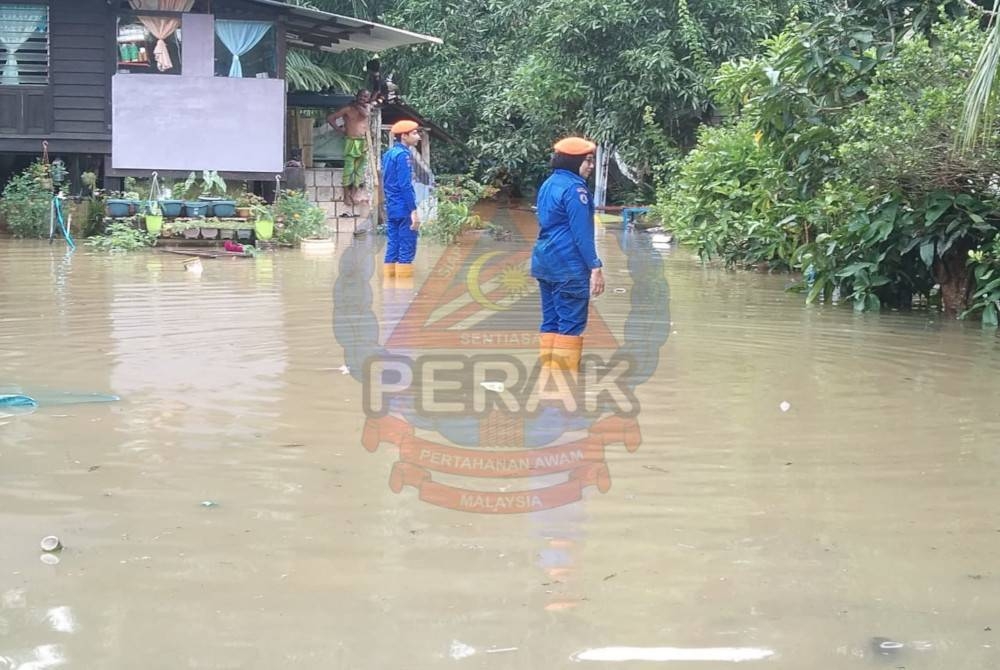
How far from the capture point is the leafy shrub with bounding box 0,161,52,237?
1698cm

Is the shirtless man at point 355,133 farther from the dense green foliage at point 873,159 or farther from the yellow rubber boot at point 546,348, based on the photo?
the yellow rubber boot at point 546,348

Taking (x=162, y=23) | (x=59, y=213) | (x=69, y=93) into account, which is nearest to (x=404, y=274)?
(x=59, y=213)

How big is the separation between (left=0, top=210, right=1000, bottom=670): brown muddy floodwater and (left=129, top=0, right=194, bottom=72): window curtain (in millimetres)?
10270

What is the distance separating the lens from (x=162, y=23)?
17.9 m

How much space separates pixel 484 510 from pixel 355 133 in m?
16.8

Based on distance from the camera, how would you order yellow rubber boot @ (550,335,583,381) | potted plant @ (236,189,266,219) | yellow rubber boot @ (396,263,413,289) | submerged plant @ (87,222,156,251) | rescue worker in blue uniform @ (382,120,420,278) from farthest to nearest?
potted plant @ (236,189,266,219)
submerged plant @ (87,222,156,251)
yellow rubber boot @ (396,263,413,289)
rescue worker in blue uniform @ (382,120,420,278)
yellow rubber boot @ (550,335,583,381)

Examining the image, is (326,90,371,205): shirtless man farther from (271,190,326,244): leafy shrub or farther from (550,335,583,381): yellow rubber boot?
(550,335,583,381): yellow rubber boot

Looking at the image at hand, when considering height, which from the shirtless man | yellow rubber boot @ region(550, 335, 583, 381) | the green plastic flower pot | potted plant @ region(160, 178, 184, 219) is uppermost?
the shirtless man

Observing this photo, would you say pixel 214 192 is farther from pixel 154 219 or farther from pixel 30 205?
pixel 30 205

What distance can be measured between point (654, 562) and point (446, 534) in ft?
2.66

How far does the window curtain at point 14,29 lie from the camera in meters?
18.0

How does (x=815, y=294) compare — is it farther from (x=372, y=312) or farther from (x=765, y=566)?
(x=765, y=566)

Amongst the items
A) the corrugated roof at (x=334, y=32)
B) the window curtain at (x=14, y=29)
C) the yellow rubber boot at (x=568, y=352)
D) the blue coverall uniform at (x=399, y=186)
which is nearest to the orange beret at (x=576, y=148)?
the yellow rubber boot at (x=568, y=352)

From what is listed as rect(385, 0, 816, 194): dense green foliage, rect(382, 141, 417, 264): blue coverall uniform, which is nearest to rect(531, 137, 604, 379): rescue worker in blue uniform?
rect(382, 141, 417, 264): blue coverall uniform
